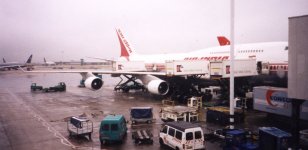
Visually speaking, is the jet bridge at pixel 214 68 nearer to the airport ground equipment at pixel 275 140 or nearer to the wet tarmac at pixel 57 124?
the wet tarmac at pixel 57 124

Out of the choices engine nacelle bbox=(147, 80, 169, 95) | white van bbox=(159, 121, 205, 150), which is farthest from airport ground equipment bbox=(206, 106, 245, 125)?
engine nacelle bbox=(147, 80, 169, 95)

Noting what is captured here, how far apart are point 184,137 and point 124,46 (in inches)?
1607

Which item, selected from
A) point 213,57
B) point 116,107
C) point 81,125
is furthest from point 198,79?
point 81,125

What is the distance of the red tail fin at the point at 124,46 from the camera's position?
5278 cm

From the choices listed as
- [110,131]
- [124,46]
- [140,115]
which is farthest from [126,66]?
[110,131]

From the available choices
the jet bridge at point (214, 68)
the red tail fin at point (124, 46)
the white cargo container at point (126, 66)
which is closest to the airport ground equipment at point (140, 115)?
the jet bridge at point (214, 68)

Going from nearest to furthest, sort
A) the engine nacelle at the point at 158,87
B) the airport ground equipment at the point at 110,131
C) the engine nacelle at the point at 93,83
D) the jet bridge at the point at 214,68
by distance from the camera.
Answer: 1. the airport ground equipment at the point at 110,131
2. the jet bridge at the point at 214,68
3. the engine nacelle at the point at 158,87
4. the engine nacelle at the point at 93,83

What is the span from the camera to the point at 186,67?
96.2 ft

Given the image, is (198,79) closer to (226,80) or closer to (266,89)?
(226,80)

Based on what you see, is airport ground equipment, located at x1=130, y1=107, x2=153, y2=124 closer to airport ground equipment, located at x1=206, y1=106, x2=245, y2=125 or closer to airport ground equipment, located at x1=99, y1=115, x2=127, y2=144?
airport ground equipment, located at x1=99, y1=115, x2=127, y2=144

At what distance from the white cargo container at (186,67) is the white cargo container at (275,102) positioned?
8221mm

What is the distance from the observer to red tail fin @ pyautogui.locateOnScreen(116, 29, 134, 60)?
5278cm

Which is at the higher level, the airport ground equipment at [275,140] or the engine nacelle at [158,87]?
the engine nacelle at [158,87]

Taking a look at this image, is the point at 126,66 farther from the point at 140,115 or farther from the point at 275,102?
the point at 275,102
